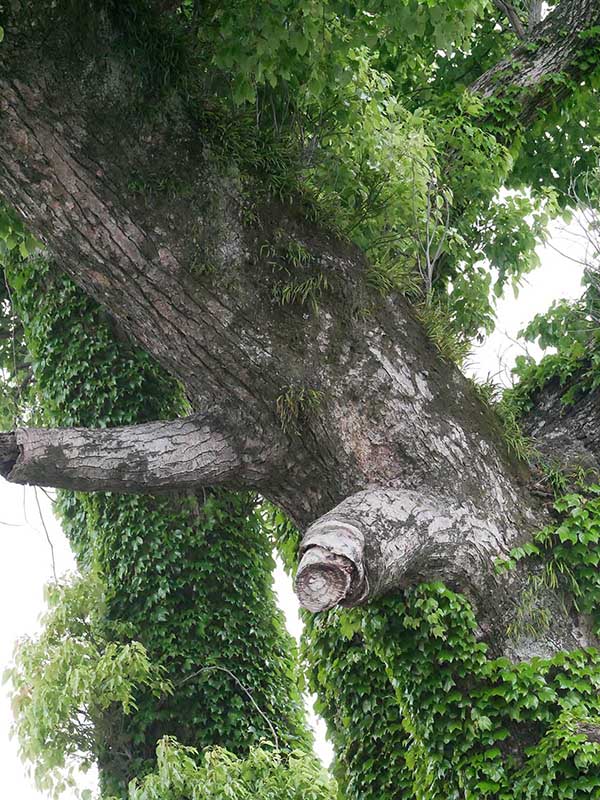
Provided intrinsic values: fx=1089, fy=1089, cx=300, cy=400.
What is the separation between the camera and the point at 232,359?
18.2 feet

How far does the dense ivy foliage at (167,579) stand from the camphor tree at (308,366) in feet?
10.3

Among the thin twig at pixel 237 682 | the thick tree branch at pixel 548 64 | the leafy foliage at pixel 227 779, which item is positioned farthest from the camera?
the thin twig at pixel 237 682

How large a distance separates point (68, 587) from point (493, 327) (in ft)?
14.2

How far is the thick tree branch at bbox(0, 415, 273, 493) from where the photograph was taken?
5.41 m

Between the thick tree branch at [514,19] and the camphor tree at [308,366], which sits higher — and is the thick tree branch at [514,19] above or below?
above

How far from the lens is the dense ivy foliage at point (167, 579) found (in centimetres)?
878

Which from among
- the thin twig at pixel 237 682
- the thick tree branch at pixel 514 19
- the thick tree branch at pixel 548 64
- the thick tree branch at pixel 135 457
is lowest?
the thin twig at pixel 237 682

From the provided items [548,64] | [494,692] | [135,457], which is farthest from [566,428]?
[548,64]

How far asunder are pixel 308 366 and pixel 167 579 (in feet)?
12.8

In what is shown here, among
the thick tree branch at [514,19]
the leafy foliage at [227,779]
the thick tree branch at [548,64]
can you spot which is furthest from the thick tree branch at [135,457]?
the thick tree branch at [514,19]

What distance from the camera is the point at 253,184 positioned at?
5840 mm

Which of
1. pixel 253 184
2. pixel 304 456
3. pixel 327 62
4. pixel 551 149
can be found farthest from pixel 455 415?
pixel 551 149

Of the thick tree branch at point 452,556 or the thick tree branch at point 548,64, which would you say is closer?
the thick tree branch at point 452,556

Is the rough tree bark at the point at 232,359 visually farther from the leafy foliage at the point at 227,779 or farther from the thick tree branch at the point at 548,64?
the thick tree branch at the point at 548,64
